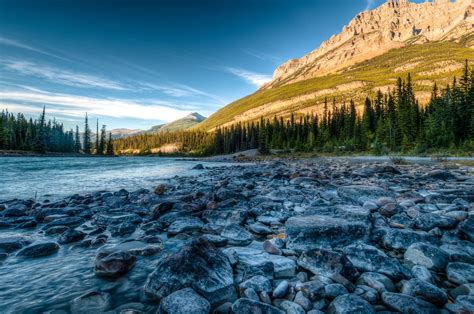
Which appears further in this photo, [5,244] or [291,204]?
[291,204]

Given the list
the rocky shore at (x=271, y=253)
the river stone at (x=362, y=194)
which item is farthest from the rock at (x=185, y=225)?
the river stone at (x=362, y=194)

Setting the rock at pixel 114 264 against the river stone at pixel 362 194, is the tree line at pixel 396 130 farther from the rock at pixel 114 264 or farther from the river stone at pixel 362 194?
the rock at pixel 114 264

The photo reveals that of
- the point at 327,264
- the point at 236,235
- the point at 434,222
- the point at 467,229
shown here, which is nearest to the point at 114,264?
the point at 236,235

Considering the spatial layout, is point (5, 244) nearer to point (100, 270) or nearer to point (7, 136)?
point (100, 270)

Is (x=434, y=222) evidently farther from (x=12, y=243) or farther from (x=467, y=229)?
(x=12, y=243)

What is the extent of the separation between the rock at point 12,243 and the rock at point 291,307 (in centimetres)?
484

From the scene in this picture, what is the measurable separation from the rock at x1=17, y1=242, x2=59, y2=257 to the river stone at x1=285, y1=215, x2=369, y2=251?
4274mm

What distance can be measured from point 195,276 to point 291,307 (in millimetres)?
1178

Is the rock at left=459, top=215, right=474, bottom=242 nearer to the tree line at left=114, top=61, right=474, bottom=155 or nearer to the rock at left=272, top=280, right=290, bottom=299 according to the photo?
the rock at left=272, top=280, right=290, bottom=299

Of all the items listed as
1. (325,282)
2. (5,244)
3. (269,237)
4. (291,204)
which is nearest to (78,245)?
(5,244)

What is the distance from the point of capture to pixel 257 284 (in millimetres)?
2836

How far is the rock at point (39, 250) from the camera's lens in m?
4.03

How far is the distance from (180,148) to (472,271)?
150292 millimetres

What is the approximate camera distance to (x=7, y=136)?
65000 millimetres
